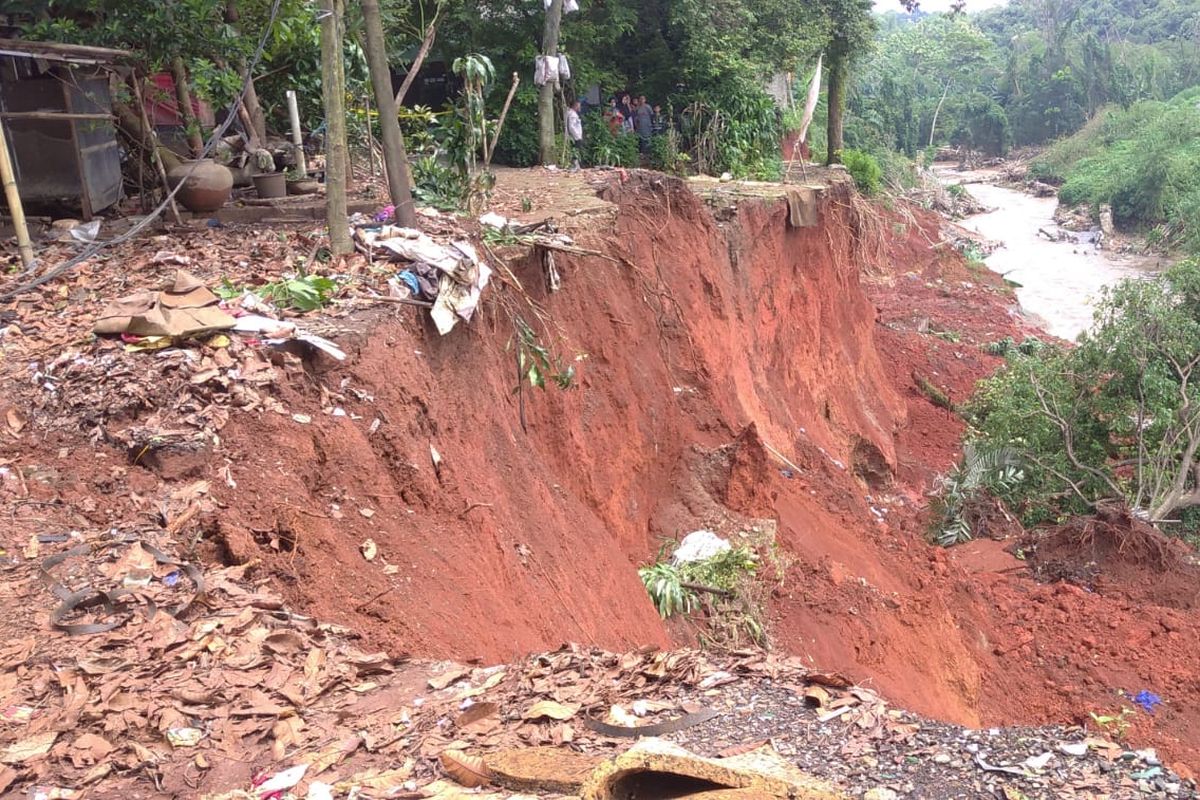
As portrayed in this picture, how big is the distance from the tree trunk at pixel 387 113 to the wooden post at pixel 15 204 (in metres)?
2.86

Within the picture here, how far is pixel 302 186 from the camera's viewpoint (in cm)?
1097

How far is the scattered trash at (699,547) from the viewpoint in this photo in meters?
8.75

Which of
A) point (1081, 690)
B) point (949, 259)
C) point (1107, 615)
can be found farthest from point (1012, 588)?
point (949, 259)

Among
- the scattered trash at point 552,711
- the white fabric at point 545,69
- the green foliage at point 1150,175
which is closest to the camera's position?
the scattered trash at point 552,711

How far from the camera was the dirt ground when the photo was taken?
4.63 m

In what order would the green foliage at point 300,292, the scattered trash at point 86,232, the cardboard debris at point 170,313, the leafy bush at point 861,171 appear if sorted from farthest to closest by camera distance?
the leafy bush at point 861,171 < the scattered trash at point 86,232 < the green foliage at point 300,292 < the cardboard debris at point 170,313

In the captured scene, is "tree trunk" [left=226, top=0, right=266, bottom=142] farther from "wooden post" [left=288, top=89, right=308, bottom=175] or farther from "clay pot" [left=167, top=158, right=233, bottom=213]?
"clay pot" [left=167, top=158, right=233, bottom=213]

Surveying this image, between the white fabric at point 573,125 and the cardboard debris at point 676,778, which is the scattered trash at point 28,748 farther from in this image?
the white fabric at point 573,125

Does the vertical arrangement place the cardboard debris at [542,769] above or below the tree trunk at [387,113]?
below

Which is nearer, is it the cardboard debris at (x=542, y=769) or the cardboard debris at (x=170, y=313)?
the cardboard debris at (x=542, y=769)

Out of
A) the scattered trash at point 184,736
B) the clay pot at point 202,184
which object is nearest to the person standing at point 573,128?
the clay pot at point 202,184

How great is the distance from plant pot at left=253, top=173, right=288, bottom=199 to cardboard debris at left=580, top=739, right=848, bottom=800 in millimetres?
9191

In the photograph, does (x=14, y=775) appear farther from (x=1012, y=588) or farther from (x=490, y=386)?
(x=1012, y=588)

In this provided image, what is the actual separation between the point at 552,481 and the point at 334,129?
11.0 feet
